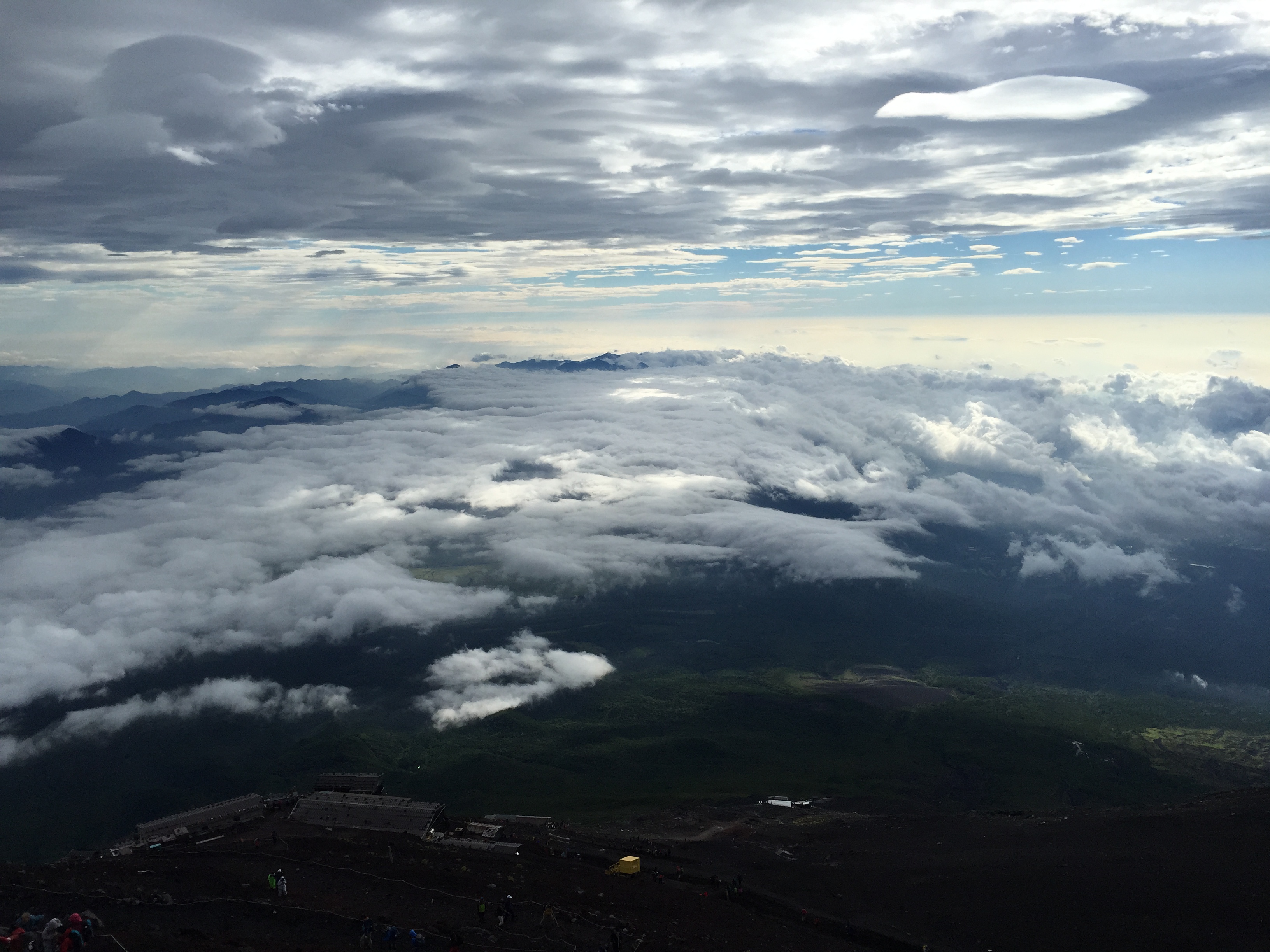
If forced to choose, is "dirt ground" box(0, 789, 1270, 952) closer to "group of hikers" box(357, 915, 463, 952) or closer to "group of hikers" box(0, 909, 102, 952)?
"group of hikers" box(357, 915, 463, 952)

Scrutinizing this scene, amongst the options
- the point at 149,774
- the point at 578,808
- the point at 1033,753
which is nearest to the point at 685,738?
the point at 578,808

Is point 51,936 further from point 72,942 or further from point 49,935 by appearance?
point 72,942

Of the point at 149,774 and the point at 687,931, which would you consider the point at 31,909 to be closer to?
the point at 687,931

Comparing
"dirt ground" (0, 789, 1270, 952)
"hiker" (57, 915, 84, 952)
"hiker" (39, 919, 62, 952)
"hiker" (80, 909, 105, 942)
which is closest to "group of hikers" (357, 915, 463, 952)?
"dirt ground" (0, 789, 1270, 952)

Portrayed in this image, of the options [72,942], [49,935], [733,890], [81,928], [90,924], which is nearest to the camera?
[72,942]

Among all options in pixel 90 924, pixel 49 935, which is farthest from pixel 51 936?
pixel 90 924
